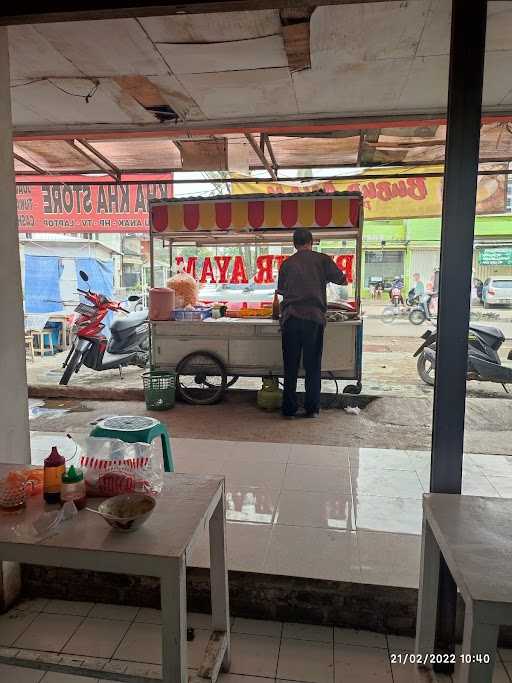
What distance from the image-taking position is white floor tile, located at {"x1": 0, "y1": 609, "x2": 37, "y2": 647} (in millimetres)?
1823

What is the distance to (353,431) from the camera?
4.11m

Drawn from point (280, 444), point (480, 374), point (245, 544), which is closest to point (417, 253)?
point (480, 374)

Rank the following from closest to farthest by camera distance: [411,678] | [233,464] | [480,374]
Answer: [411,678] → [233,464] → [480,374]

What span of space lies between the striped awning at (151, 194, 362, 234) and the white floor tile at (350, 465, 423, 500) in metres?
2.83

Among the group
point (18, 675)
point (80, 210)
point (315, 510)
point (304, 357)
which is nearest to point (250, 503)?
point (315, 510)

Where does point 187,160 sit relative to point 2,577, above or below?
above

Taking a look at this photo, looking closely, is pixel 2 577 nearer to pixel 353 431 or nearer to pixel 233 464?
pixel 233 464

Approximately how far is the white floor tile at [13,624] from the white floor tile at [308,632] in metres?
1.02

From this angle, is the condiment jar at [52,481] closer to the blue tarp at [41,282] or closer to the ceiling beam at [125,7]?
the ceiling beam at [125,7]

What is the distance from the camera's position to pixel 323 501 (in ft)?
8.77

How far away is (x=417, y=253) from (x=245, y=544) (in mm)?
14688

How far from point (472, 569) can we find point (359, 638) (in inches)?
35.8

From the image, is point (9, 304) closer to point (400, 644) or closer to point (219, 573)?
point (219, 573)

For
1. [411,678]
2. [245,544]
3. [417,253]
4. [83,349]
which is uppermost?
[417,253]
